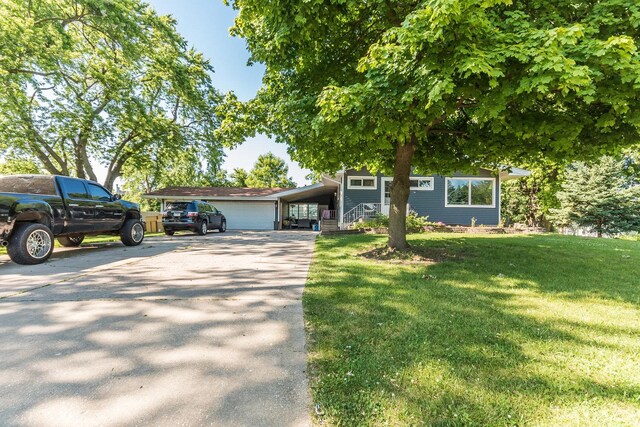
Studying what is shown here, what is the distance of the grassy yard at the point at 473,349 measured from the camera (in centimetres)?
181

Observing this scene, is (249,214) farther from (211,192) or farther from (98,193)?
(98,193)

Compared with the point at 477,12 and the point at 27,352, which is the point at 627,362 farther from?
the point at 27,352

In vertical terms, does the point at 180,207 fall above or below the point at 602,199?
below

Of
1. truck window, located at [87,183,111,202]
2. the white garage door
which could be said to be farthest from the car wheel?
the white garage door

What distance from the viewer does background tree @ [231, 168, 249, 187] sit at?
46.6 metres

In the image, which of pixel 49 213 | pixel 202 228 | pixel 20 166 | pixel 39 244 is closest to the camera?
pixel 39 244

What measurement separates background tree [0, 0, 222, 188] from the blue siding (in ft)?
32.0

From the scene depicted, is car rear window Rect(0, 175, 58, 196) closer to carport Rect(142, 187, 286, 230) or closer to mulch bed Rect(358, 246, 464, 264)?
mulch bed Rect(358, 246, 464, 264)

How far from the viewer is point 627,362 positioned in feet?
7.82

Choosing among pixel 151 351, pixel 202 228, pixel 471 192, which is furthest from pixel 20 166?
pixel 471 192

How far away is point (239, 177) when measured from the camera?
46781mm

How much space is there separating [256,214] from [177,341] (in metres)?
18.7

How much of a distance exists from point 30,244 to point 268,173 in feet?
136

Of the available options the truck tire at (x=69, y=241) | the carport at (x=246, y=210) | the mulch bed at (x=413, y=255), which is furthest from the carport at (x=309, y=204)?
the truck tire at (x=69, y=241)
